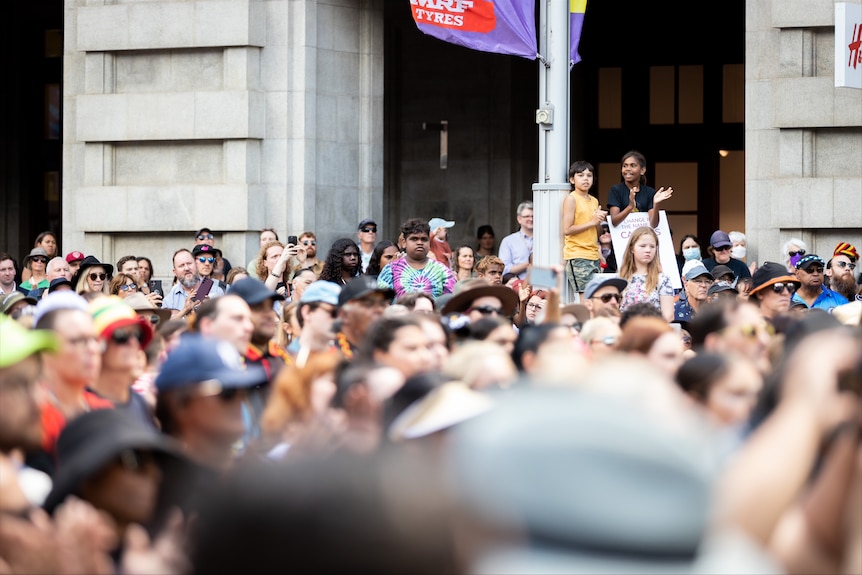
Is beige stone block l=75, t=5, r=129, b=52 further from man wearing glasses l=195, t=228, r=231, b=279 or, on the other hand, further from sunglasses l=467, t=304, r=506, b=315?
sunglasses l=467, t=304, r=506, b=315

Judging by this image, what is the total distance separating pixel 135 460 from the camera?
4109mm

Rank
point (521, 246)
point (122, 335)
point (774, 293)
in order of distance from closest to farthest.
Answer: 1. point (122, 335)
2. point (774, 293)
3. point (521, 246)

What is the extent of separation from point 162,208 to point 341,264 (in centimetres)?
507

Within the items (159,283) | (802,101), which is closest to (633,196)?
(802,101)

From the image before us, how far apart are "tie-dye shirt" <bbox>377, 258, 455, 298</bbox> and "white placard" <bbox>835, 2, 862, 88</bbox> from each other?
16.0ft

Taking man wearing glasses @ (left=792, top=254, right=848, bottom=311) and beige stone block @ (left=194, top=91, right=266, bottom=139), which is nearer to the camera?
man wearing glasses @ (left=792, top=254, right=848, bottom=311)

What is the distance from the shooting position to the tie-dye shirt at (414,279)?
1223cm

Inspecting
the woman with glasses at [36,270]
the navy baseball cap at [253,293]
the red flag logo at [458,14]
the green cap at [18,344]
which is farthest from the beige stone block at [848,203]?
the green cap at [18,344]

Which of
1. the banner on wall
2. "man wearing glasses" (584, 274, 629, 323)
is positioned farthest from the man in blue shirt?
"man wearing glasses" (584, 274, 629, 323)

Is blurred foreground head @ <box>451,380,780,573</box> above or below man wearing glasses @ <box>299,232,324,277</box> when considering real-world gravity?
below

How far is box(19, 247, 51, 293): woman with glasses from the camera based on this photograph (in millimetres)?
15867

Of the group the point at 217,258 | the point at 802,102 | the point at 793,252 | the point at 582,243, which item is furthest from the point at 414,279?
the point at 802,102

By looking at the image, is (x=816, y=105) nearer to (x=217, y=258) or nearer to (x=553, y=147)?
(x=553, y=147)

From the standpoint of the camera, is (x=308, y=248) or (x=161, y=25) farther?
(x=161, y=25)
